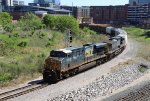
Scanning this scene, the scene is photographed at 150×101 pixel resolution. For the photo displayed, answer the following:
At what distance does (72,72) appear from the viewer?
115ft

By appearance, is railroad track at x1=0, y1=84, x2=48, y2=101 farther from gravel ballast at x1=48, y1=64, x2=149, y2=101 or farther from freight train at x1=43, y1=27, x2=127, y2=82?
gravel ballast at x1=48, y1=64, x2=149, y2=101

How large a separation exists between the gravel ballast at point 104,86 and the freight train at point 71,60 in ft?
10.4

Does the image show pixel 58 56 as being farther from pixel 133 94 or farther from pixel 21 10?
pixel 21 10

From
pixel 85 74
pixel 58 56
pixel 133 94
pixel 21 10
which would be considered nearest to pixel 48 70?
pixel 58 56

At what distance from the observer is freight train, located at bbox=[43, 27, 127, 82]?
32.1 meters

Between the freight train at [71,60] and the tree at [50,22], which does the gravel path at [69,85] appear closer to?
the freight train at [71,60]

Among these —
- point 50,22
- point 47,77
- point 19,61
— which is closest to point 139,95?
point 47,77

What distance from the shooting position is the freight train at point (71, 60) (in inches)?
1265

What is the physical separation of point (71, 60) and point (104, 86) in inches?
188

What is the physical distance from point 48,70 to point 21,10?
13684cm

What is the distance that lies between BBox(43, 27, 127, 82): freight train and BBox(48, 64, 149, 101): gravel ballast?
3.17m

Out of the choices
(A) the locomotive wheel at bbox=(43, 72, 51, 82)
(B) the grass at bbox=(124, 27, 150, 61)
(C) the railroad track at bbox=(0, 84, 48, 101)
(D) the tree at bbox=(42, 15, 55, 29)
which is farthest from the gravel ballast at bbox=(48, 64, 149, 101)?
(D) the tree at bbox=(42, 15, 55, 29)

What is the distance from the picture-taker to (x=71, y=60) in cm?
3431

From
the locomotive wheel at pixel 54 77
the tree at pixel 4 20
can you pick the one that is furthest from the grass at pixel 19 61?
the tree at pixel 4 20
